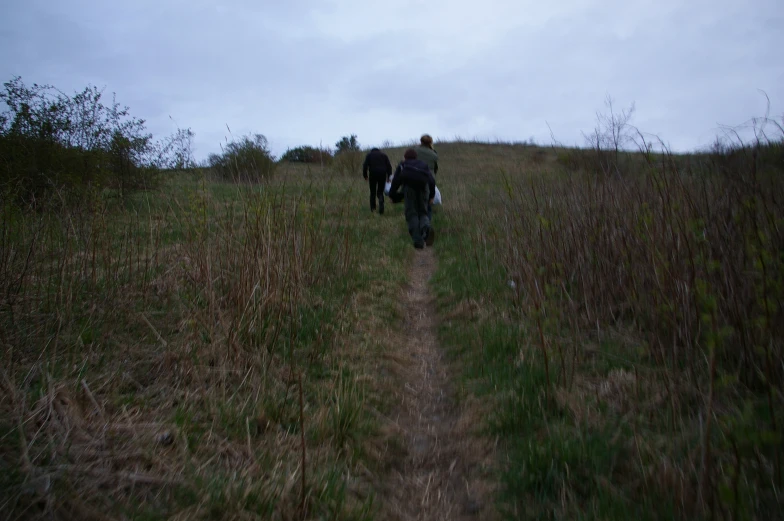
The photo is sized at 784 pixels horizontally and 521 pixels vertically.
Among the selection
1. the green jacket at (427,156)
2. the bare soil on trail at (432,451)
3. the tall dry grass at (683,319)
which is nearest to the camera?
the tall dry grass at (683,319)

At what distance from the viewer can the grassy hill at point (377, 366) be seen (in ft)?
6.82

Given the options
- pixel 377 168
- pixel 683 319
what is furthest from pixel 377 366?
pixel 377 168

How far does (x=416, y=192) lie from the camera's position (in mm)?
8734

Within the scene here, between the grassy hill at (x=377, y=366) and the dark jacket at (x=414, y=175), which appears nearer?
the grassy hill at (x=377, y=366)

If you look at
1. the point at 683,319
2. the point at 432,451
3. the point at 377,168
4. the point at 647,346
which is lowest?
the point at 432,451

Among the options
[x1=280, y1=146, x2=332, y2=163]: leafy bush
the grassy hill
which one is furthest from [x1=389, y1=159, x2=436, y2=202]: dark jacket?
the grassy hill

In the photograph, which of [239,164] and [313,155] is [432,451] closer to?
[313,155]

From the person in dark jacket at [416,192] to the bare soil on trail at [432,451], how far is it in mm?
4552

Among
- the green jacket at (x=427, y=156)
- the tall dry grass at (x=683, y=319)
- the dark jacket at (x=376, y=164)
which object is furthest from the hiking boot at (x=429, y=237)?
the tall dry grass at (x=683, y=319)

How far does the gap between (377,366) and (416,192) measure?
5399mm

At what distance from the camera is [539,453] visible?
7.82 ft

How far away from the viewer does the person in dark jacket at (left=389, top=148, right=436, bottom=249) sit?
8.71 m

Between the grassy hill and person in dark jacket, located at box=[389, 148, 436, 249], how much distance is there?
352 centimetres

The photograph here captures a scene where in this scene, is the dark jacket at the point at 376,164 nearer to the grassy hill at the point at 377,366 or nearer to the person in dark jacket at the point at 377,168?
the person in dark jacket at the point at 377,168
